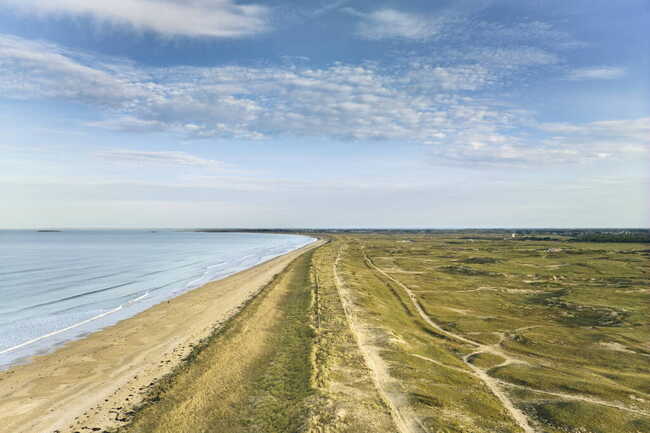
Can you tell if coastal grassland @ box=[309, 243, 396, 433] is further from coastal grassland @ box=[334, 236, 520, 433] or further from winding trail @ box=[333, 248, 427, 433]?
coastal grassland @ box=[334, 236, 520, 433]

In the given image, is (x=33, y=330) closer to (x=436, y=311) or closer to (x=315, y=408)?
(x=315, y=408)

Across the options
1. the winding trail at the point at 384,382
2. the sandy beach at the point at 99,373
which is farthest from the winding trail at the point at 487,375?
the sandy beach at the point at 99,373

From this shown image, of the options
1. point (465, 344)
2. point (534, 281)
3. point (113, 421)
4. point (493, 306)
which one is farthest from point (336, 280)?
point (113, 421)

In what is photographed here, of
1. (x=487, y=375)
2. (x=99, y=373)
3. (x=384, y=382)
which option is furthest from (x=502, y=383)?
(x=99, y=373)

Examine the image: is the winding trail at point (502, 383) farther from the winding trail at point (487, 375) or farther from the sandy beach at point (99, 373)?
the sandy beach at point (99, 373)

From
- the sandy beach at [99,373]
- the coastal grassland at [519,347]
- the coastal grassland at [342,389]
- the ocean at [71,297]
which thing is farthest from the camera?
the ocean at [71,297]

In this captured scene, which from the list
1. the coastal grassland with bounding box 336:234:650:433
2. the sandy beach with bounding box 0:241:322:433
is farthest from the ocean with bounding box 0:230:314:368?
the coastal grassland with bounding box 336:234:650:433
